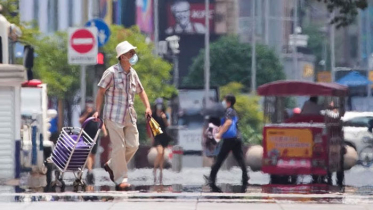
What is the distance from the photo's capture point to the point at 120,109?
1498 cm

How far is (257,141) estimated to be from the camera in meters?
46.0

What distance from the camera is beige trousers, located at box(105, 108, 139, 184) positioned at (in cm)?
1497

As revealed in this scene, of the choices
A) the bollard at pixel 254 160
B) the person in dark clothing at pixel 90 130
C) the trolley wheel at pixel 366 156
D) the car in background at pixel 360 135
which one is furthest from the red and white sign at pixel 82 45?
the trolley wheel at pixel 366 156

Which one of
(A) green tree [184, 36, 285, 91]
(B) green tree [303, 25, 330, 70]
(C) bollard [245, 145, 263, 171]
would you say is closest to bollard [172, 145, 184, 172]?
(C) bollard [245, 145, 263, 171]

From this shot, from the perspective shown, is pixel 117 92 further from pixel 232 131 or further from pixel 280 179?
pixel 280 179

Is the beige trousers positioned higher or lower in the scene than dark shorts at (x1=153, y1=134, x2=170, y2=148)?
higher

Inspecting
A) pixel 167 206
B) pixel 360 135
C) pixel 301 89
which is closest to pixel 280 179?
pixel 301 89

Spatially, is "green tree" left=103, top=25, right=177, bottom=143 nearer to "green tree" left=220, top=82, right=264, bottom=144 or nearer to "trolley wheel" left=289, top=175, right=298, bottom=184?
"green tree" left=220, top=82, right=264, bottom=144

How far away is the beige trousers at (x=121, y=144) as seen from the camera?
14969mm

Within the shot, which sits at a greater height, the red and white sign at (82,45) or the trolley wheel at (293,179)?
the red and white sign at (82,45)

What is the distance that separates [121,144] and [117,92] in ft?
2.11

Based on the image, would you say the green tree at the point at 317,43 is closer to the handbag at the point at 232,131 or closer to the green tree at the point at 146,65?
the green tree at the point at 146,65

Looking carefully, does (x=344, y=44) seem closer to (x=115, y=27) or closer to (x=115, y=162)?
(x=115, y=27)

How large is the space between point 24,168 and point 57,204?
430 centimetres
